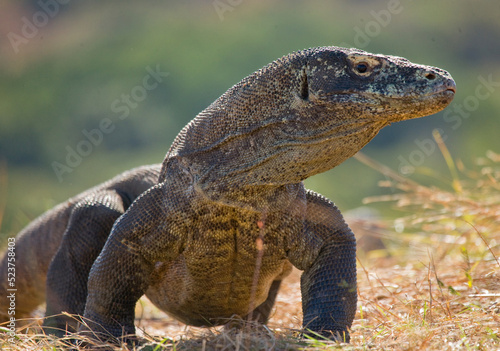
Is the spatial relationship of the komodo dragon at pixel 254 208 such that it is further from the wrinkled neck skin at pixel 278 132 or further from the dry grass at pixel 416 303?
the dry grass at pixel 416 303

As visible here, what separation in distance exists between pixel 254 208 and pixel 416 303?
157cm

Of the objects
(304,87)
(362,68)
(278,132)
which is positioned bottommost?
(278,132)

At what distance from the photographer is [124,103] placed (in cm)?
2497

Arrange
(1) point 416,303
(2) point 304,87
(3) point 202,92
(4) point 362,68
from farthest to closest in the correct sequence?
(3) point 202,92 < (1) point 416,303 < (2) point 304,87 < (4) point 362,68

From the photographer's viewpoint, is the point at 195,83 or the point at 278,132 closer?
the point at 278,132

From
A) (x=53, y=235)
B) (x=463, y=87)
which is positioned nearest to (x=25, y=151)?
(x=463, y=87)

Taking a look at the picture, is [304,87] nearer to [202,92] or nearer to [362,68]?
[362,68]

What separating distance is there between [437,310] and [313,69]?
174 centimetres

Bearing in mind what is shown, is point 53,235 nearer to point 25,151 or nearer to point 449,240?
point 449,240

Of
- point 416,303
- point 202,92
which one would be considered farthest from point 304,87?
point 202,92

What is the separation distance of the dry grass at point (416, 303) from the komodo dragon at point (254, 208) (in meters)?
0.28

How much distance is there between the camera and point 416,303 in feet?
16.0

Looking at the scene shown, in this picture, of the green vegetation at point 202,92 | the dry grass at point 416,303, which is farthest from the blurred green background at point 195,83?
the dry grass at point 416,303

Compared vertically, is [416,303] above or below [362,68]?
below
